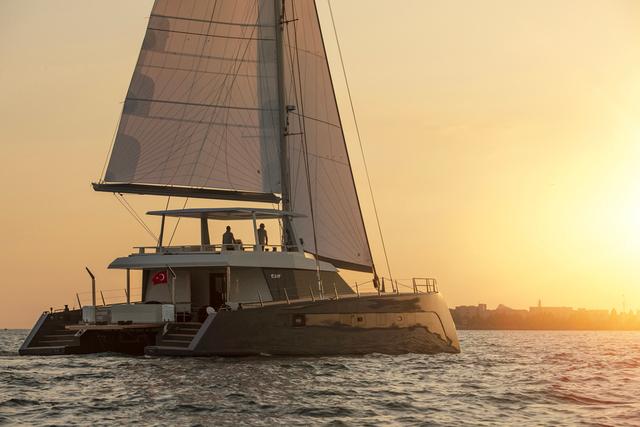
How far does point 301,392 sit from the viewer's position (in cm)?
2209

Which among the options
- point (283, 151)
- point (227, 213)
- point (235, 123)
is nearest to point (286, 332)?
point (227, 213)

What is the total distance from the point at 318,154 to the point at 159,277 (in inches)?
357

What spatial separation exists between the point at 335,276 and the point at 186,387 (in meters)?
13.2

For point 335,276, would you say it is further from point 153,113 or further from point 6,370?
point 6,370

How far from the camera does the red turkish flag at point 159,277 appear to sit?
3116 centimetres

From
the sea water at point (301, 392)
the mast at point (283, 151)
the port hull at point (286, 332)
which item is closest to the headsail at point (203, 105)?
the mast at point (283, 151)

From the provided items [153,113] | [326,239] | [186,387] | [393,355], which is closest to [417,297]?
[393,355]

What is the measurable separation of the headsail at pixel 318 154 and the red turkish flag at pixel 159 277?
6.14 metres

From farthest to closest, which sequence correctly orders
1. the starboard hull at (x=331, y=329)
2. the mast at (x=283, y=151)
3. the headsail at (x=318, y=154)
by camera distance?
1. the headsail at (x=318, y=154)
2. the mast at (x=283, y=151)
3. the starboard hull at (x=331, y=329)

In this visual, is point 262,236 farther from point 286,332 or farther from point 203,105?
point 286,332

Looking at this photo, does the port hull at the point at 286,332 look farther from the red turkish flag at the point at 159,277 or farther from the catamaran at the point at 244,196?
the red turkish flag at the point at 159,277

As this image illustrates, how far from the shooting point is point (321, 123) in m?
38.2

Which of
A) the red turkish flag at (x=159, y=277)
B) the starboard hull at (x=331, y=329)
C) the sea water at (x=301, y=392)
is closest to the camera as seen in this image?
the sea water at (x=301, y=392)

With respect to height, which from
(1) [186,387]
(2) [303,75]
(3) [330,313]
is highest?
(2) [303,75]
